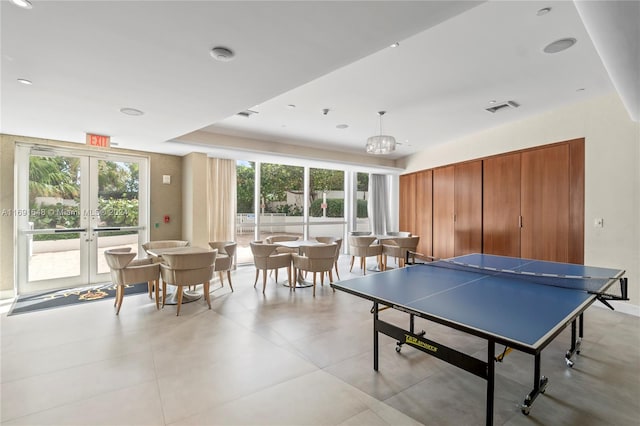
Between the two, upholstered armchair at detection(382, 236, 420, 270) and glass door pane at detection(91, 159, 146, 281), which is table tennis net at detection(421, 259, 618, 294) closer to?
upholstered armchair at detection(382, 236, 420, 270)

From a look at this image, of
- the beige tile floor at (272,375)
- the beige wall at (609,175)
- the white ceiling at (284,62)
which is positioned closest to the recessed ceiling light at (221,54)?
the white ceiling at (284,62)

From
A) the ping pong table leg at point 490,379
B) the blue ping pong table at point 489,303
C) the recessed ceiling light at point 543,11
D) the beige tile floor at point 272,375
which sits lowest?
the beige tile floor at point 272,375

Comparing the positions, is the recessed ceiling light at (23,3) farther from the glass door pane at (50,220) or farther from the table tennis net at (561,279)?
the glass door pane at (50,220)

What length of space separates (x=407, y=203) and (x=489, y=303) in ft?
22.5

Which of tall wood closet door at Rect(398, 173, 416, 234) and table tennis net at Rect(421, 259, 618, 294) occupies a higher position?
tall wood closet door at Rect(398, 173, 416, 234)

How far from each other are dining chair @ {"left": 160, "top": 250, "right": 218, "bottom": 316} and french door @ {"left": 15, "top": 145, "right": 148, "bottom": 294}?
2.51 metres

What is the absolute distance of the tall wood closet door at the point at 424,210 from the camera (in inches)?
314

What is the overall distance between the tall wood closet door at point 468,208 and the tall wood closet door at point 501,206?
0.14 m

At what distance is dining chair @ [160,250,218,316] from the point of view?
4156mm

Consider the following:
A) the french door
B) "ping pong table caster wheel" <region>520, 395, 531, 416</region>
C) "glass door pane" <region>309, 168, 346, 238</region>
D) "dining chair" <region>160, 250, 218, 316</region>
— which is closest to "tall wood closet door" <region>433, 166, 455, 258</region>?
"glass door pane" <region>309, 168, 346, 238</region>

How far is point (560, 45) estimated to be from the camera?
305 centimetres

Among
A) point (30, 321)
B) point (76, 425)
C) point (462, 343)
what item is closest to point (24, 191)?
point (30, 321)

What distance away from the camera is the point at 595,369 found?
2.79 meters

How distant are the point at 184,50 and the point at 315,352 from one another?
3002 millimetres
